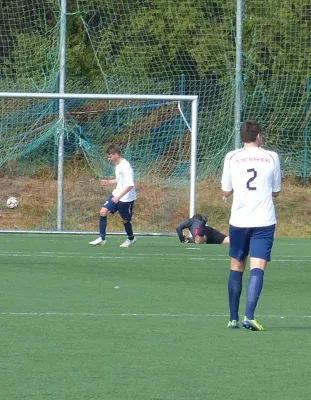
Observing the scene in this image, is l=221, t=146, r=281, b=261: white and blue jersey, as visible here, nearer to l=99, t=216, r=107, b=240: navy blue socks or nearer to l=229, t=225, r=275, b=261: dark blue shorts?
l=229, t=225, r=275, b=261: dark blue shorts

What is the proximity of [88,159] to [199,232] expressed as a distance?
4.55 meters

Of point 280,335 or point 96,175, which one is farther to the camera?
point 96,175

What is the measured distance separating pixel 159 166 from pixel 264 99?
9.54 ft

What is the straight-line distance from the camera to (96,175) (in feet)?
78.4

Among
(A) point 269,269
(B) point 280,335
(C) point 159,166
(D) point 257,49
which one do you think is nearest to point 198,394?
(B) point 280,335

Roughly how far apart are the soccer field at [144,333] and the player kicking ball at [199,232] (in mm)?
3113

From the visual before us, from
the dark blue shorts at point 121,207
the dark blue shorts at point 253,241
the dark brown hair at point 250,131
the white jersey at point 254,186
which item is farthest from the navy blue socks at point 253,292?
the dark blue shorts at point 121,207

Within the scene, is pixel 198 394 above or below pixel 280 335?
above

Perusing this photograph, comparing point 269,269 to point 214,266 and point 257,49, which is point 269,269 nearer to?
point 214,266

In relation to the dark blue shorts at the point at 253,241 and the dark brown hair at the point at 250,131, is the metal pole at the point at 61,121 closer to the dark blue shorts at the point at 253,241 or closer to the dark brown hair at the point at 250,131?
the dark blue shorts at the point at 253,241

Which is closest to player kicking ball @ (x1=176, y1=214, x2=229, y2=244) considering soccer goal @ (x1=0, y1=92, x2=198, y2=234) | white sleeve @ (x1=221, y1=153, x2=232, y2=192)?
soccer goal @ (x1=0, y1=92, x2=198, y2=234)

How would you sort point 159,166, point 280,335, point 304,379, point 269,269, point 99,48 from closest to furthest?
point 304,379 → point 280,335 → point 269,269 → point 159,166 → point 99,48

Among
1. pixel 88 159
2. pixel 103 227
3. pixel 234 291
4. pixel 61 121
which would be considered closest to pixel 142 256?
pixel 103 227

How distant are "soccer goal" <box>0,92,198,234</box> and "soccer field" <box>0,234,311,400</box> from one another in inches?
261
